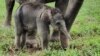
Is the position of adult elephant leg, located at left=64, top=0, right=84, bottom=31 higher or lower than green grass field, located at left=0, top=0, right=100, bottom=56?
higher

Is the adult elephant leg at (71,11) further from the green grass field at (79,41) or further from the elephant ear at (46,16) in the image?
the elephant ear at (46,16)

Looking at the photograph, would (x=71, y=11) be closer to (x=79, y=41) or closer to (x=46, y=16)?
(x=79, y=41)

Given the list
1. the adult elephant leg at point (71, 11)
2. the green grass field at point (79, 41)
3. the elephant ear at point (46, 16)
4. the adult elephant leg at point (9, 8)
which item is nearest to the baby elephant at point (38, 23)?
the elephant ear at point (46, 16)

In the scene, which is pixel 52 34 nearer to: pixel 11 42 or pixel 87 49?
pixel 11 42

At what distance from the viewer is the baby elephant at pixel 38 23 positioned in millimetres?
5402

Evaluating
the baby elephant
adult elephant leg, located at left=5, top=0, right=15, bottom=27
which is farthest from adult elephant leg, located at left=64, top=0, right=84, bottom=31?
adult elephant leg, located at left=5, top=0, right=15, bottom=27

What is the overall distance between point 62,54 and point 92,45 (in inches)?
34.3

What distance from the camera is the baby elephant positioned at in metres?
5.40

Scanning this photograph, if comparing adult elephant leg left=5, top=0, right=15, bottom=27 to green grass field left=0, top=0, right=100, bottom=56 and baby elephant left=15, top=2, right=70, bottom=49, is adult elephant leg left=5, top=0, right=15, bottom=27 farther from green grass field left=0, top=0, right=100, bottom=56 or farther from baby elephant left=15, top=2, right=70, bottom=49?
baby elephant left=15, top=2, right=70, bottom=49

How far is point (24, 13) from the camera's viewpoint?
5840 millimetres

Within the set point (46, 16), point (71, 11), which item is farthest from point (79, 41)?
point (46, 16)

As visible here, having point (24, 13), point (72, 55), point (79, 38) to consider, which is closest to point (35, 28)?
point (24, 13)

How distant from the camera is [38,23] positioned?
5465mm

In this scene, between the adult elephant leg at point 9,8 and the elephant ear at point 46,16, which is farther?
the adult elephant leg at point 9,8
